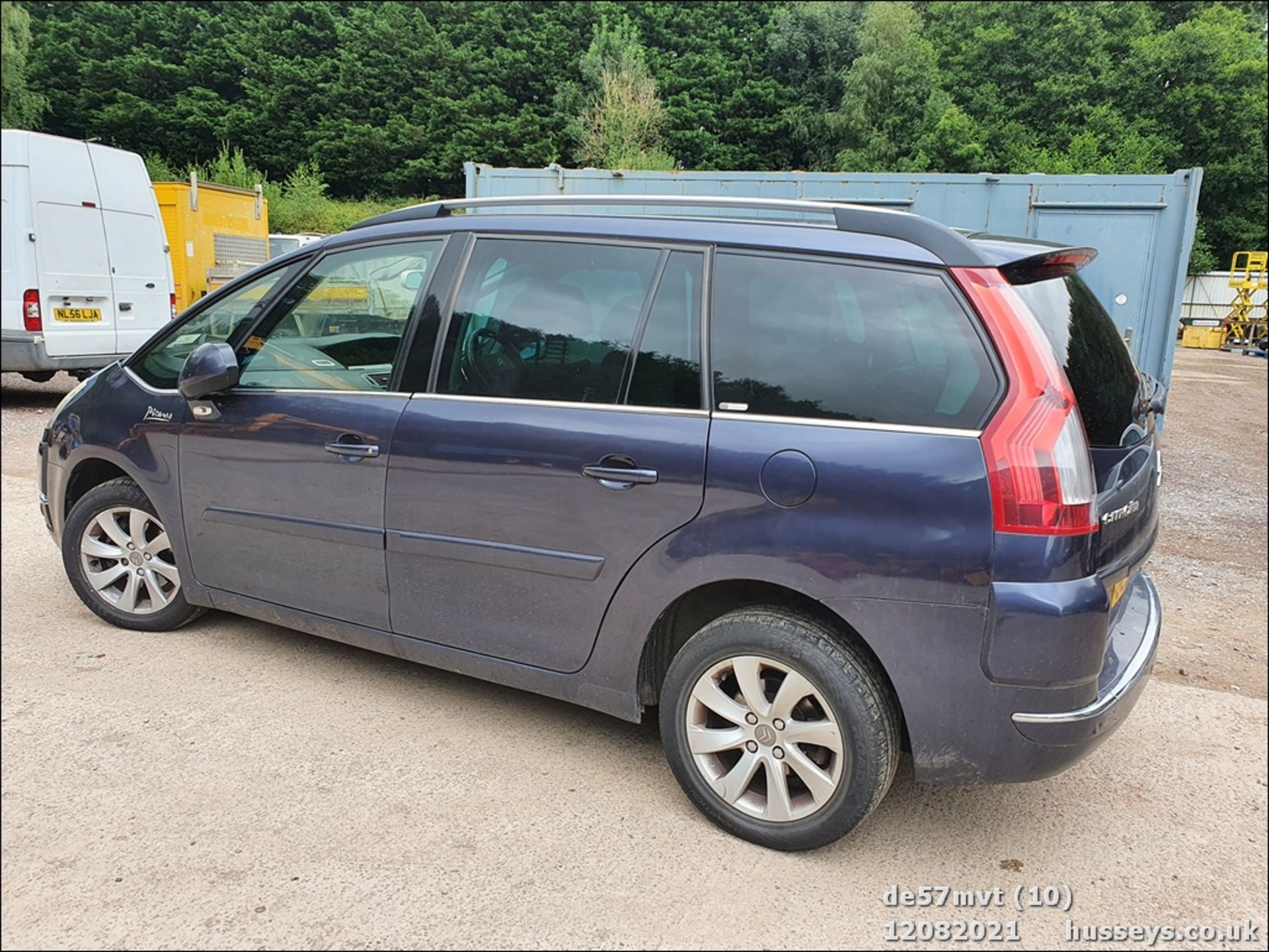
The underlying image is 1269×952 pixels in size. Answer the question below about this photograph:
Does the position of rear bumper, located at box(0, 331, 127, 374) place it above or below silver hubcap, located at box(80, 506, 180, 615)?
above

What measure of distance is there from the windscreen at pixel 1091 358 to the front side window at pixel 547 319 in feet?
3.77

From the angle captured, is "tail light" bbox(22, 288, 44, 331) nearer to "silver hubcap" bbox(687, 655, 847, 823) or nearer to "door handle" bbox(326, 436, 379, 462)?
"door handle" bbox(326, 436, 379, 462)

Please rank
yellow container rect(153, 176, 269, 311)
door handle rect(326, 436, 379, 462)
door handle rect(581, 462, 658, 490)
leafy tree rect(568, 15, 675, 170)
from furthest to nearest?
leafy tree rect(568, 15, 675, 170) < yellow container rect(153, 176, 269, 311) < door handle rect(326, 436, 379, 462) < door handle rect(581, 462, 658, 490)

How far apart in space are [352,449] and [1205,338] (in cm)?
3113

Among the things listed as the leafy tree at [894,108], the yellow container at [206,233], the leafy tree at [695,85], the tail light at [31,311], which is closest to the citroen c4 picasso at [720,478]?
the tail light at [31,311]

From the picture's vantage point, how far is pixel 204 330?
12.4 feet

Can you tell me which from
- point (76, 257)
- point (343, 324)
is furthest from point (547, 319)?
point (76, 257)

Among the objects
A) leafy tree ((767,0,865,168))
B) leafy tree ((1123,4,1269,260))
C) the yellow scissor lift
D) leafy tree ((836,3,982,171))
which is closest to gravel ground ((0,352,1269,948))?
the yellow scissor lift

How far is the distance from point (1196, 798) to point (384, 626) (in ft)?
9.04

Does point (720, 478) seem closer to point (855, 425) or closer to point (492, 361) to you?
point (855, 425)

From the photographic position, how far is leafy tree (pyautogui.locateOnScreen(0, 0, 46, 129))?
26.4 m

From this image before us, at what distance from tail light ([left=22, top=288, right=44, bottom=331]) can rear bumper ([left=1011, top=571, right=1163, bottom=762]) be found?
978cm

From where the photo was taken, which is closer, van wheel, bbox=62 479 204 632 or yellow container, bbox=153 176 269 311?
van wheel, bbox=62 479 204 632

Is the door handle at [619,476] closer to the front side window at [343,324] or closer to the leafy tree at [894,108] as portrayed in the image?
the front side window at [343,324]
